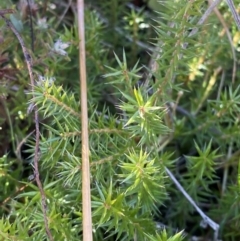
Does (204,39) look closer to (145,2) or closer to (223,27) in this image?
(223,27)

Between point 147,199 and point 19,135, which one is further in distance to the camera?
point 19,135

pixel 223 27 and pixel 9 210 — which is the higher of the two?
pixel 223 27

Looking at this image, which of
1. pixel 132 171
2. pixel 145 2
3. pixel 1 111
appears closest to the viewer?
pixel 132 171

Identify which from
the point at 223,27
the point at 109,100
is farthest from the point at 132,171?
the point at 223,27

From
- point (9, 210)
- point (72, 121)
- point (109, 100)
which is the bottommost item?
point (9, 210)

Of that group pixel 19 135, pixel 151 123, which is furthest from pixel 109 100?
pixel 151 123

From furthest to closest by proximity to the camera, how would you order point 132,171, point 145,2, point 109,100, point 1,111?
point 145,2 < point 109,100 < point 1,111 < point 132,171
